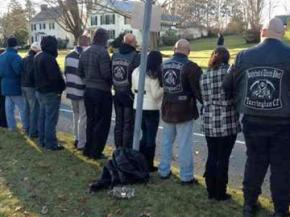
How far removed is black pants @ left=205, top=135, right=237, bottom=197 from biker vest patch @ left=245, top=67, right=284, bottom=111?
2.84ft

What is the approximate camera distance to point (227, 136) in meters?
6.30

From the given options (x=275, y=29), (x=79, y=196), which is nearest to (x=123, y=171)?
(x=79, y=196)

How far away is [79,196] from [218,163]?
1.96 metres

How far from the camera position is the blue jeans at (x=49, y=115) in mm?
9306

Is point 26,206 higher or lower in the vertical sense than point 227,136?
lower

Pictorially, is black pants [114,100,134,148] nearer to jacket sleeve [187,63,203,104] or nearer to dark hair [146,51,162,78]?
dark hair [146,51,162,78]

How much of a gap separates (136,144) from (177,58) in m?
1.31

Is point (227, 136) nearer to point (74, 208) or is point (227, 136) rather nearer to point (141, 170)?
point (141, 170)

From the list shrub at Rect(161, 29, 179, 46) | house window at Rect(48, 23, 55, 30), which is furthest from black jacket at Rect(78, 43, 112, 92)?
house window at Rect(48, 23, 55, 30)

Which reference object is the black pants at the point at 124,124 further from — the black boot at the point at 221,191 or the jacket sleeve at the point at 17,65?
the jacket sleeve at the point at 17,65

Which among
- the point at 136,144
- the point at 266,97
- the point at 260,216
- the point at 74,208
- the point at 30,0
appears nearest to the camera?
the point at 266,97

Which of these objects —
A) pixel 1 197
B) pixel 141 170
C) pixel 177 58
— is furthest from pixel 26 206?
pixel 177 58

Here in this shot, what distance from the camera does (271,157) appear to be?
5676mm

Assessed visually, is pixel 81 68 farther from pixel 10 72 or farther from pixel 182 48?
pixel 10 72
